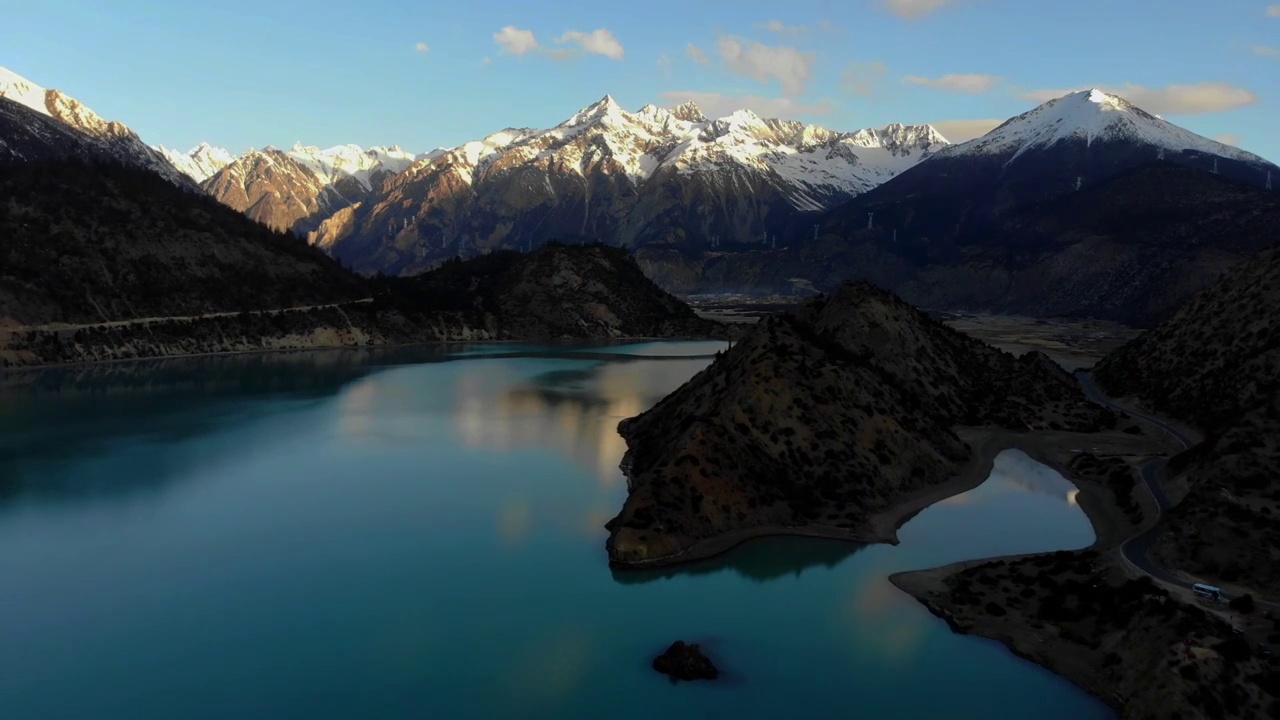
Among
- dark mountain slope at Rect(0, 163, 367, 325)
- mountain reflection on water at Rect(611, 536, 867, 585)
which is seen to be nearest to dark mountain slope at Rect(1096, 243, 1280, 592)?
mountain reflection on water at Rect(611, 536, 867, 585)

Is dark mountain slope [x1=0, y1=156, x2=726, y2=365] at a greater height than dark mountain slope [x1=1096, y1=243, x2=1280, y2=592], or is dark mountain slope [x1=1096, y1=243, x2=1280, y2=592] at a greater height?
dark mountain slope [x1=0, y1=156, x2=726, y2=365]

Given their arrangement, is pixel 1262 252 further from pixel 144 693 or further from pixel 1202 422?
pixel 144 693

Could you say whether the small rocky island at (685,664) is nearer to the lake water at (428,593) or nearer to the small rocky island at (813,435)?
the lake water at (428,593)

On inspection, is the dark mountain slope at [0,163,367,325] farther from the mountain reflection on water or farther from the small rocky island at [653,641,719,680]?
the small rocky island at [653,641,719,680]

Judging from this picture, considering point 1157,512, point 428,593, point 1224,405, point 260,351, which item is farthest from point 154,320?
point 1224,405

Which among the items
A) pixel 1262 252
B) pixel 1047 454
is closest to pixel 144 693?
pixel 1047 454

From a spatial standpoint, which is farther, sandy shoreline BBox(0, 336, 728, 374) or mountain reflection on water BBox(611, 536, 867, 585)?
sandy shoreline BBox(0, 336, 728, 374)

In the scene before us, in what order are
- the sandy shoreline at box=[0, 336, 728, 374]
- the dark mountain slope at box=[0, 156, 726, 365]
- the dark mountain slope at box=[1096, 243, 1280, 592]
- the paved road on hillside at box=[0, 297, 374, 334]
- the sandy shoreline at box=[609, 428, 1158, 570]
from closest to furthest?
the dark mountain slope at box=[1096, 243, 1280, 592]
the sandy shoreline at box=[609, 428, 1158, 570]
the sandy shoreline at box=[0, 336, 728, 374]
the paved road on hillside at box=[0, 297, 374, 334]
the dark mountain slope at box=[0, 156, 726, 365]

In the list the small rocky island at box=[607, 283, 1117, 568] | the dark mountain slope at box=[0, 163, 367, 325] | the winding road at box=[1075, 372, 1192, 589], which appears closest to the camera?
the winding road at box=[1075, 372, 1192, 589]
